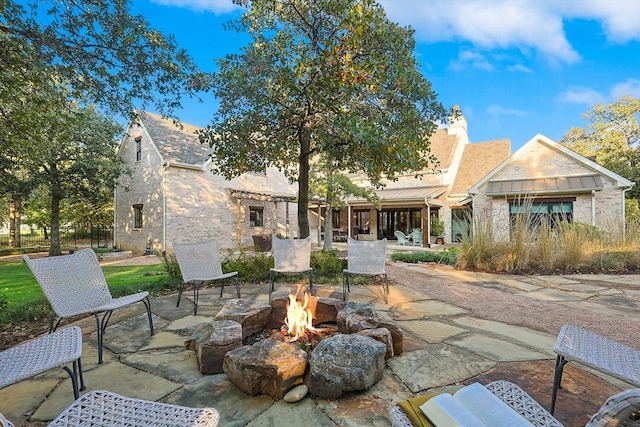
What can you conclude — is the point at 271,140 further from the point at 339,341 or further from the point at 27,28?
the point at 339,341

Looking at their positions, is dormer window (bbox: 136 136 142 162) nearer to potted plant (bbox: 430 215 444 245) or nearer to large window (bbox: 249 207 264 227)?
large window (bbox: 249 207 264 227)

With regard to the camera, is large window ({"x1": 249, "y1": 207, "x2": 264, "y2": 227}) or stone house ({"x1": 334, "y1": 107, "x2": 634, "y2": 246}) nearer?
stone house ({"x1": 334, "y1": 107, "x2": 634, "y2": 246})

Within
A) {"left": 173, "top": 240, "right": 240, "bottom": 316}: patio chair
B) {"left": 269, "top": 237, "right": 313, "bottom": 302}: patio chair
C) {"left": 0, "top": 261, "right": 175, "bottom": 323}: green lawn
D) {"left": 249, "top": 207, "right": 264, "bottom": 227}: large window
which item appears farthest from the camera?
{"left": 249, "top": 207, "right": 264, "bottom": 227}: large window

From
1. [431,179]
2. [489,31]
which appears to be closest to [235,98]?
[489,31]

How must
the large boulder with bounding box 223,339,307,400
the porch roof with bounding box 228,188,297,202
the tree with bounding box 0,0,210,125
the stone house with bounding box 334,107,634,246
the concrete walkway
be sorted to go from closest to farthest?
1. the concrete walkway
2. the large boulder with bounding box 223,339,307,400
3. the tree with bounding box 0,0,210,125
4. the stone house with bounding box 334,107,634,246
5. the porch roof with bounding box 228,188,297,202

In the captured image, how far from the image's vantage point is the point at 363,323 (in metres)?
2.71

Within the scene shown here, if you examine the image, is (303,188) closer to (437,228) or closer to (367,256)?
(367,256)

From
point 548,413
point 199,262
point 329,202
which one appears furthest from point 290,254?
point 329,202

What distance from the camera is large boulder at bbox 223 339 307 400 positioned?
1.98 metres

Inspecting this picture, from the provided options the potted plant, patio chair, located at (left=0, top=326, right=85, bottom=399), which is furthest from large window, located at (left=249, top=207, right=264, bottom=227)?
patio chair, located at (left=0, top=326, right=85, bottom=399)

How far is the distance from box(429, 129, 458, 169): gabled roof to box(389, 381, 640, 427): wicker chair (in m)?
17.4

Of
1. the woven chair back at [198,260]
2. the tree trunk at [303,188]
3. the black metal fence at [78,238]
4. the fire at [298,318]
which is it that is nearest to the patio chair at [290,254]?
the woven chair back at [198,260]

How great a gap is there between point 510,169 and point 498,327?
1229cm

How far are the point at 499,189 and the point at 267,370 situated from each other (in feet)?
45.1
